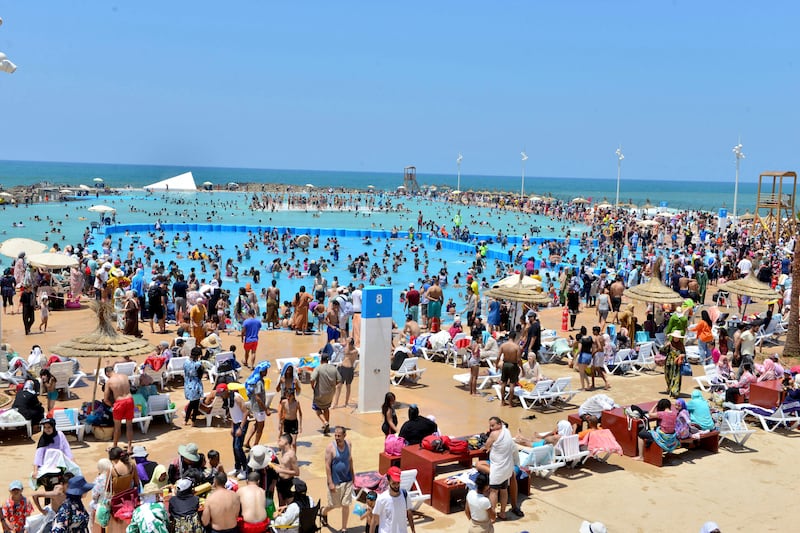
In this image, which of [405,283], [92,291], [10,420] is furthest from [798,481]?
[405,283]

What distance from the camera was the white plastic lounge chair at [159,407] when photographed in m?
9.56

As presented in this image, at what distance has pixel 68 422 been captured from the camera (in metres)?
8.98

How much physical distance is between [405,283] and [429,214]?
1185 inches

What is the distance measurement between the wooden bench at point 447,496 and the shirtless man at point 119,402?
3532 mm

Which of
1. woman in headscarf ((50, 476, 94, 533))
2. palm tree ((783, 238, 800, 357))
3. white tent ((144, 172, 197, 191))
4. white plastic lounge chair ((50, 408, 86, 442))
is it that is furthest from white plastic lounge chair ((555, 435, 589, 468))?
white tent ((144, 172, 197, 191))

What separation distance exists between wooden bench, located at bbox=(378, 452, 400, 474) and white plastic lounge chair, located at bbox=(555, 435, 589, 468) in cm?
183

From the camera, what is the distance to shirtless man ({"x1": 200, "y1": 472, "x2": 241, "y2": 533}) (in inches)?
225

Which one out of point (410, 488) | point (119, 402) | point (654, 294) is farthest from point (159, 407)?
point (654, 294)

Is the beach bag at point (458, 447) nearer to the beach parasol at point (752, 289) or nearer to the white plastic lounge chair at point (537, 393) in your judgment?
the white plastic lounge chair at point (537, 393)

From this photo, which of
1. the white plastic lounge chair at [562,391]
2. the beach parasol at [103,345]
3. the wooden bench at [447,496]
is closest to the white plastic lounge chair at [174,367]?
the beach parasol at [103,345]

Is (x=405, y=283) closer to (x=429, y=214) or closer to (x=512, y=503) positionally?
(x=512, y=503)

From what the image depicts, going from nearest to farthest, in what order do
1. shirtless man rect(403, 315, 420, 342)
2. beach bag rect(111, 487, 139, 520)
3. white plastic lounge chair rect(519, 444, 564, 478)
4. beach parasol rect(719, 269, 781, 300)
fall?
beach bag rect(111, 487, 139, 520) < white plastic lounge chair rect(519, 444, 564, 478) < shirtless man rect(403, 315, 420, 342) < beach parasol rect(719, 269, 781, 300)

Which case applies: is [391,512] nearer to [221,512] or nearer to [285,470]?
[285,470]

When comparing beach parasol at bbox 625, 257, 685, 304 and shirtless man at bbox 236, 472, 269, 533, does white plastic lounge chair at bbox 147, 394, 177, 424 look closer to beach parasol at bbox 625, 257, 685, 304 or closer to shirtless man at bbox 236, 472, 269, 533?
shirtless man at bbox 236, 472, 269, 533
